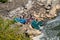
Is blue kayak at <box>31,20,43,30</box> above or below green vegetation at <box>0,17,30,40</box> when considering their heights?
below

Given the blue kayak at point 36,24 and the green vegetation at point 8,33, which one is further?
the blue kayak at point 36,24

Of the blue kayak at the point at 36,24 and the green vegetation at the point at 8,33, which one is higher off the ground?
the green vegetation at the point at 8,33

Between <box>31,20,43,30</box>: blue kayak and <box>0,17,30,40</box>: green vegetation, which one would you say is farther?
<box>31,20,43,30</box>: blue kayak

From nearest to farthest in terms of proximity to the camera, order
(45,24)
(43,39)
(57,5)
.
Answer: (43,39) < (45,24) < (57,5)

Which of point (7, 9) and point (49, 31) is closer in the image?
point (49, 31)

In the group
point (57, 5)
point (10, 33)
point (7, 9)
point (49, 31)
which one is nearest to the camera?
point (10, 33)

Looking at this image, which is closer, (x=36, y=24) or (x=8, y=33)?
(x=8, y=33)

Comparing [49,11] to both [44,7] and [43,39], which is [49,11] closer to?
[44,7]

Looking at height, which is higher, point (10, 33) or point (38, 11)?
point (10, 33)

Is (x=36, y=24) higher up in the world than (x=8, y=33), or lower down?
lower down

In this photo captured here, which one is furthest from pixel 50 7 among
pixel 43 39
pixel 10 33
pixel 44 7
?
pixel 10 33
